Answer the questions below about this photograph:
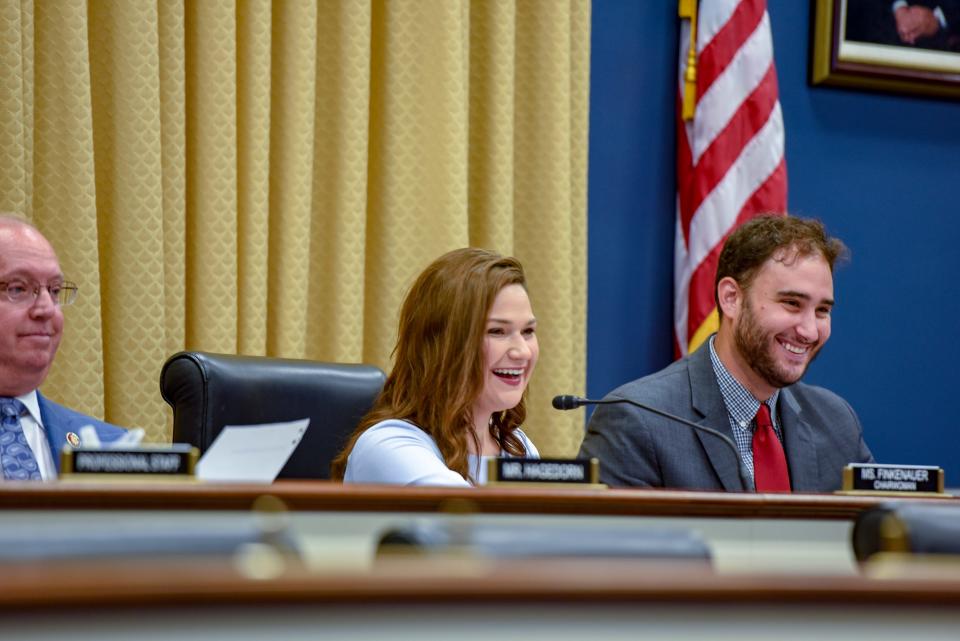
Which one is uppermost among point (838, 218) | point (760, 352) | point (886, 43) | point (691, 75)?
point (886, 43)

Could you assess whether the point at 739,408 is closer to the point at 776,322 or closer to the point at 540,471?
the point at 776,322

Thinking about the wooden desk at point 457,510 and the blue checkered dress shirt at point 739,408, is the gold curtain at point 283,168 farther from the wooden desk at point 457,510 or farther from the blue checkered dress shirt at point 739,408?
the wooden desk at point 457,510

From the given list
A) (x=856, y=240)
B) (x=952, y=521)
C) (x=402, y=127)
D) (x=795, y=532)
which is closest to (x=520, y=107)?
(x=402, y=127)

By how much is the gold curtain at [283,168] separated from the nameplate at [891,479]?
1905 millimetres

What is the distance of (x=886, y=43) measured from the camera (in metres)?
4.82

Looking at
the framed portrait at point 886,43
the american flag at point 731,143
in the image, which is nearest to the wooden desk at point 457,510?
the american flag at point 731,143

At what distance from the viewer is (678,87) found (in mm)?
4730

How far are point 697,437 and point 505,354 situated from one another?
0.50 meters

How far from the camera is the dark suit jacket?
2.92 meters

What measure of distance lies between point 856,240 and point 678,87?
95 centimetres

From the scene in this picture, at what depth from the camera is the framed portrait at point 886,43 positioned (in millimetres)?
4781

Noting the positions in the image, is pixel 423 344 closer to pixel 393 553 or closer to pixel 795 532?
pixel 795 532

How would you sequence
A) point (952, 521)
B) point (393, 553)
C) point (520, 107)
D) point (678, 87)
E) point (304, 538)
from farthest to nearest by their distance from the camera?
1. point (678, 87)
2. point (520, 107)
3. point (304, 538)
4. point (952, 521)
5. point (393, 553)

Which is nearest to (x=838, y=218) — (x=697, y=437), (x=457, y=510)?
(x=697, y=437)
